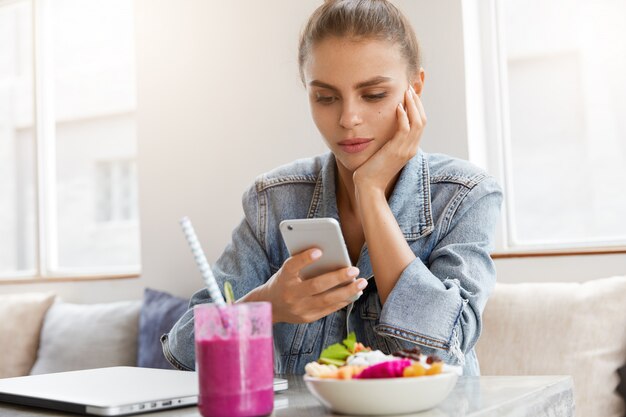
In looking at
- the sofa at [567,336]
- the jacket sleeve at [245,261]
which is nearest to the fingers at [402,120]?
the jacket sleeve at [245,261]

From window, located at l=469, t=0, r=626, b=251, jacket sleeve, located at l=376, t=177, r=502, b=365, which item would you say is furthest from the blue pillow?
jacket sleeve, located at l=376, t=177, r=502, b=365

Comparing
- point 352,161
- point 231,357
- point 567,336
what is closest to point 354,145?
point 352,161

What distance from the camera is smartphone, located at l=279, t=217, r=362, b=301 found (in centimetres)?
108

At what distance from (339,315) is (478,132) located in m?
1.37

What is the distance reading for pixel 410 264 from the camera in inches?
52.9

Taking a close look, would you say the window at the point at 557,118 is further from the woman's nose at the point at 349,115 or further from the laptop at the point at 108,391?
the laptop at the point at 108,391

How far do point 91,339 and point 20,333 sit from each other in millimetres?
422

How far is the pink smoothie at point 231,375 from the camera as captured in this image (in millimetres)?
783

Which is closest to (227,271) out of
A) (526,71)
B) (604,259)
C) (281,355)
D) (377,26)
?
(281,355)

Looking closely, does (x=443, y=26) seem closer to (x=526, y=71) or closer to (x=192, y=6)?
(x=526, y=71)

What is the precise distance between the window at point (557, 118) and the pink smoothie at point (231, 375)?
197 cm

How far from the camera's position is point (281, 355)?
156 cm

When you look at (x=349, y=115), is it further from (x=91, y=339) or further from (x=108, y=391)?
(x=91, y=339)

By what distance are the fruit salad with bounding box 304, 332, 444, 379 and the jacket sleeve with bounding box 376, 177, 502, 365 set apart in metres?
0.33
